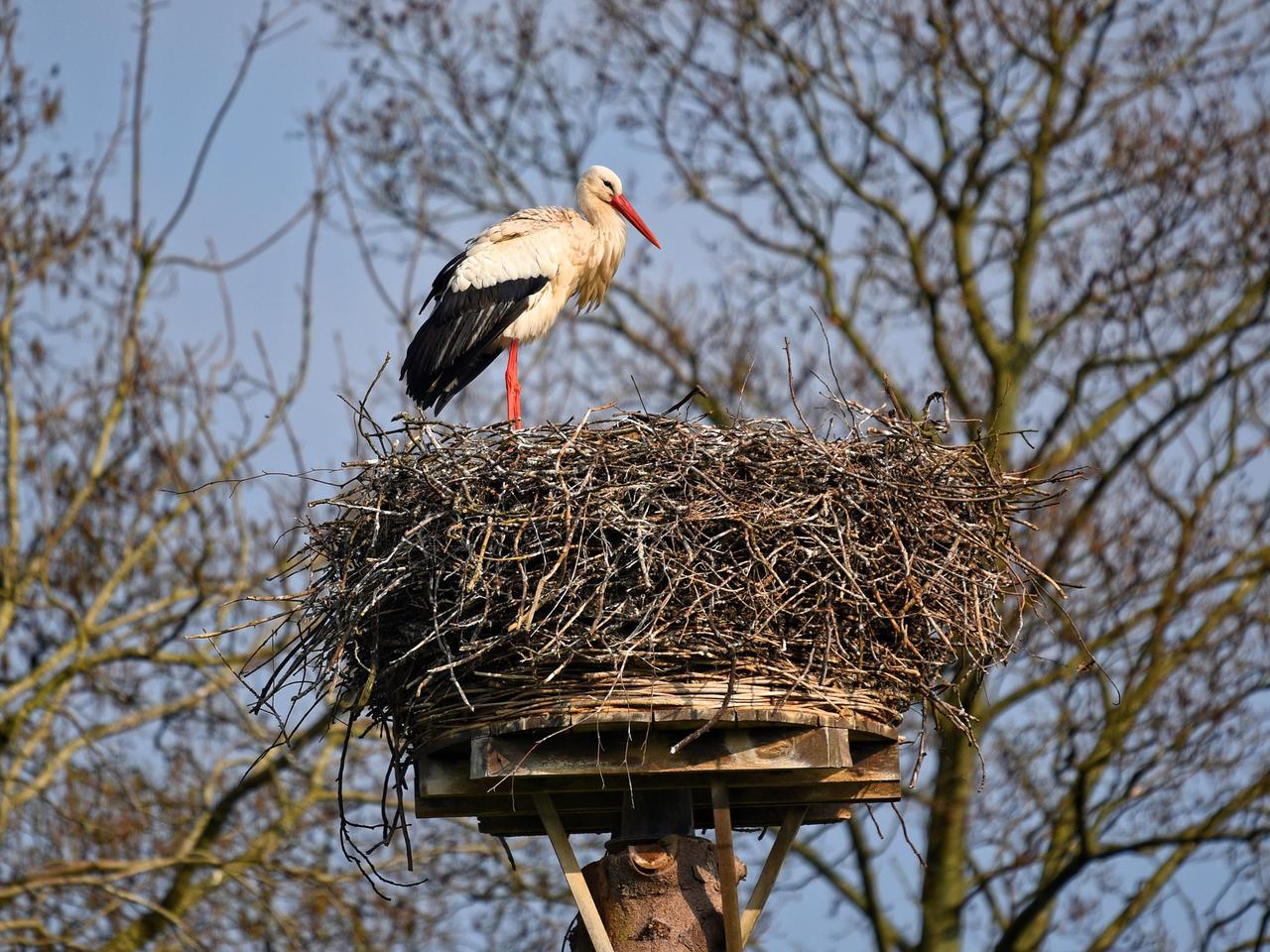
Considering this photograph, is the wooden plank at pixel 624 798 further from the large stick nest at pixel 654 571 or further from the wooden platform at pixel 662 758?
the large stick nest at pixel 654 571

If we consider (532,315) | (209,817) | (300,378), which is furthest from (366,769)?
(532,315)

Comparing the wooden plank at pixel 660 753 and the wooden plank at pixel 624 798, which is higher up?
the wooden plank at pixel 624 798

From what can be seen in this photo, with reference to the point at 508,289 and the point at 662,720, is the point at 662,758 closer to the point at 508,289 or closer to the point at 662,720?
the point at 662,720

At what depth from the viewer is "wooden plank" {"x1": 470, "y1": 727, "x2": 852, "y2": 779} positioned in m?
4.93

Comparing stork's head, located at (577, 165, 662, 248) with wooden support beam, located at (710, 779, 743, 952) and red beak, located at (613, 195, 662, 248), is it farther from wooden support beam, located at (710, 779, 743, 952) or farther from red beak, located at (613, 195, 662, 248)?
wooden support beam, located at (710, 779, 743, 952)

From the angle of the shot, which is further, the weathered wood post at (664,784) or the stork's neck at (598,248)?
the stork's neck at (598,248)

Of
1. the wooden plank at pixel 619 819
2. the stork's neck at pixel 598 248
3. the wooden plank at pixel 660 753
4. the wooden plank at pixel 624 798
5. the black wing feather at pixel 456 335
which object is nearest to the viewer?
the wooden plank at pixel 660 753

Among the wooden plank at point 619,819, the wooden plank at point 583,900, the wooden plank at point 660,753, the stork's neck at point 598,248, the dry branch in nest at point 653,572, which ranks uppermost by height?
the stork's neck at point 598,248

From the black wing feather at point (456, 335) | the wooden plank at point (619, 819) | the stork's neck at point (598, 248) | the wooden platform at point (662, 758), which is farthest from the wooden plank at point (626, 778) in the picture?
the stork's neck at point (598, 248)

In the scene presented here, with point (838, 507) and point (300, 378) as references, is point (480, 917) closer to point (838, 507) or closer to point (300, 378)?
point (300, 378)

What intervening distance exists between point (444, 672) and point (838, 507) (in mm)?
1221

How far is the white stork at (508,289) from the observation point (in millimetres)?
8125

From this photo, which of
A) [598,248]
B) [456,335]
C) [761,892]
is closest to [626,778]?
[761,892]

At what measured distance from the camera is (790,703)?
4.96 m
